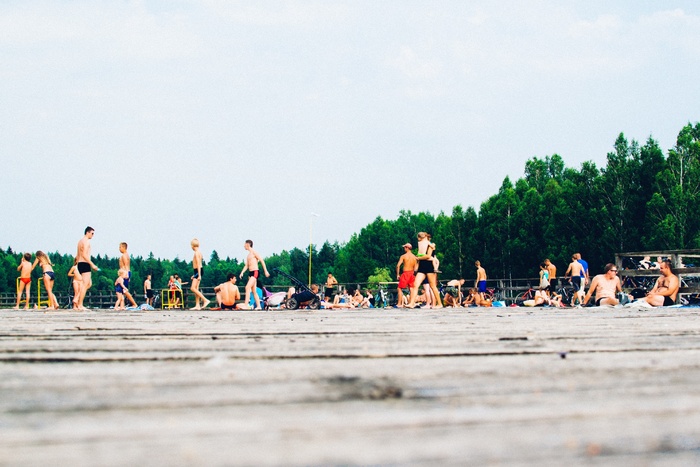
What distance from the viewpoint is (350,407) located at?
2.00 metres

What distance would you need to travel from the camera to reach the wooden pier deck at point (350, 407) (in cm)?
151

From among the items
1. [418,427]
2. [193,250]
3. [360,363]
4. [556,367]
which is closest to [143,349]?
[360,363]

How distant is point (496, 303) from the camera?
2722cm

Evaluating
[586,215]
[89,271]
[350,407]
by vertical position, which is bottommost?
[350,407]

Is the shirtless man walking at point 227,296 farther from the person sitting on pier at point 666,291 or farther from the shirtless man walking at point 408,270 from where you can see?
the person sitting on pier at point 666,291

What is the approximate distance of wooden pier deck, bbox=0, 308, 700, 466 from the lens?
4.97ft

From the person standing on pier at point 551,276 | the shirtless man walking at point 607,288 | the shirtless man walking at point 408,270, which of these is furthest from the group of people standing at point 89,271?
the person standing on pier at point 551,276

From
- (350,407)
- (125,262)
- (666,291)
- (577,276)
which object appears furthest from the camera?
(577,276)

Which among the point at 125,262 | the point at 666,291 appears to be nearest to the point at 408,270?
the point at 666,291

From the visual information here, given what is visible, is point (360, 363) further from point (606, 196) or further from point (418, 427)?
point (606, 196)

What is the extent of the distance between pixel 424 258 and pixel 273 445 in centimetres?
1525

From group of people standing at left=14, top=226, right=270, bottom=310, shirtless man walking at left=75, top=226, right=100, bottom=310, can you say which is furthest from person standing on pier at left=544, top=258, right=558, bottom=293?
shirtless man walking at left=75, top=226, right=100, bottom=310

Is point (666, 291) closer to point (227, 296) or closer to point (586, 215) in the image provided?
point (227, 296)

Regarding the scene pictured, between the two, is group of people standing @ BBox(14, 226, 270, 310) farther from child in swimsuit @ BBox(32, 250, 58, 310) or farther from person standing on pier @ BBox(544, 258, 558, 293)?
person standing on pier @ BBox(544, 258, 558, 293)
